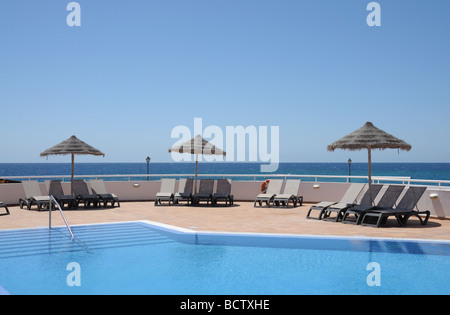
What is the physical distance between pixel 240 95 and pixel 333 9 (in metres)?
18.6

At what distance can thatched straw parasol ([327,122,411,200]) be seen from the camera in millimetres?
9609

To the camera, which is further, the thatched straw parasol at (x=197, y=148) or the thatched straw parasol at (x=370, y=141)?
the thatched straw parasol at (x=197, y=148)

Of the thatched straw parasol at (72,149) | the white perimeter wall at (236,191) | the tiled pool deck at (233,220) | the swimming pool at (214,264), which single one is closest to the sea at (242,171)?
the white perimeter wall at (236,191)

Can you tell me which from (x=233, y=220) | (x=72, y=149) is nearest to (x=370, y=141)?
(x=233, y=220)

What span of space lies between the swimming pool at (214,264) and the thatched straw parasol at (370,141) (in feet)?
10.0

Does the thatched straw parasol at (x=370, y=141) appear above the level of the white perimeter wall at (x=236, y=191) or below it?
above

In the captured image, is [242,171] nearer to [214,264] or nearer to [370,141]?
[370,141]

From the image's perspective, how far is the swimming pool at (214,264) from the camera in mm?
5055

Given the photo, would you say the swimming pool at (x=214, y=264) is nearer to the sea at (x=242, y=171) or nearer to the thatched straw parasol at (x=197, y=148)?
the thatched straw parasol at (x=197, y=148)

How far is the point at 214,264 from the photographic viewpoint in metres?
6.14

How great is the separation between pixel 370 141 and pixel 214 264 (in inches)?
213

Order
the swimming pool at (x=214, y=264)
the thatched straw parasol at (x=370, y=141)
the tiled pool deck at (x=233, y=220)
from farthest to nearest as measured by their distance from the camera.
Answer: the thatched straw parasol at (x=370, y=141) < the tiled pool deck at (x=233, y=220) < the swimming pool at (x=214, y=264)
